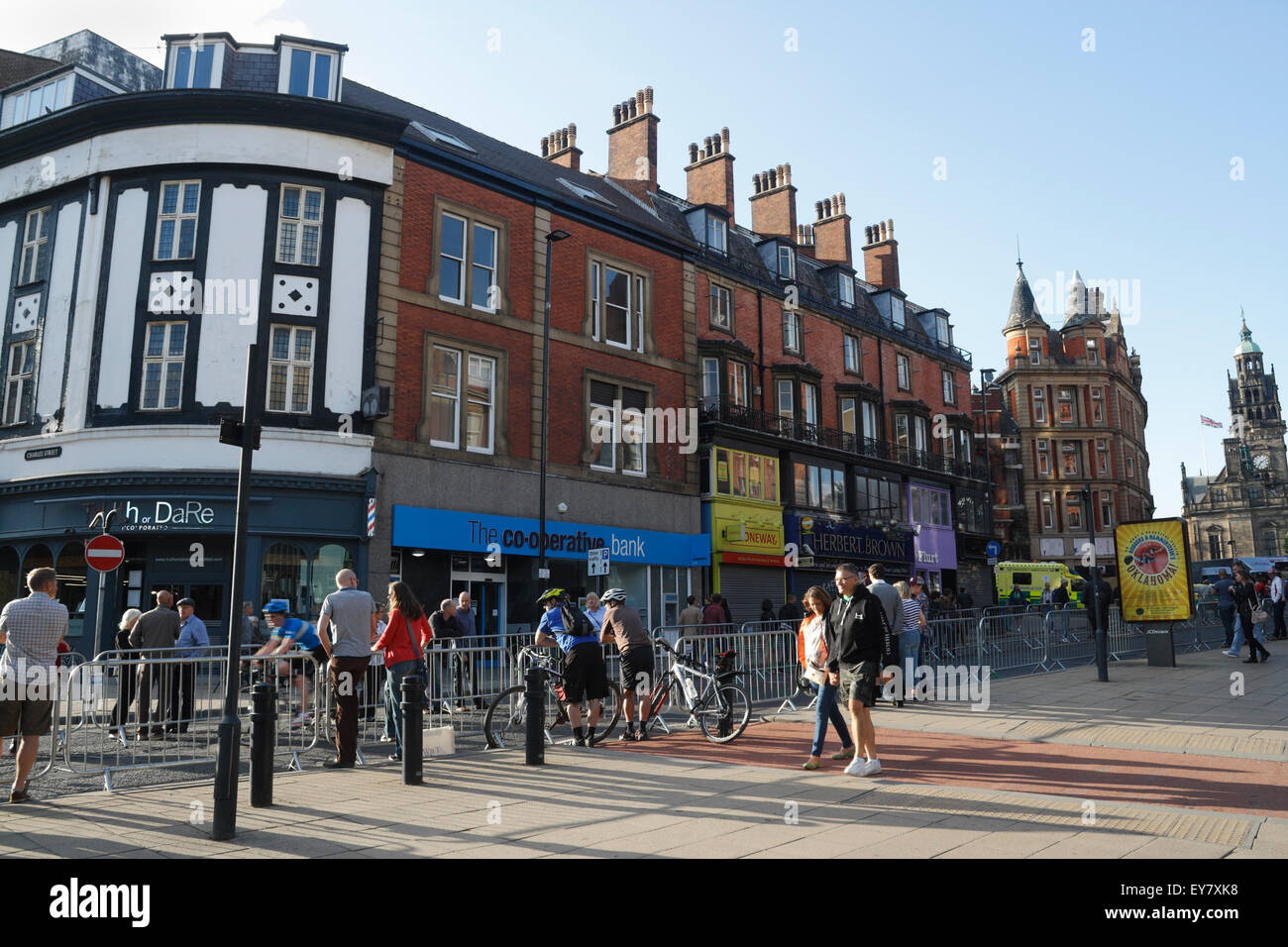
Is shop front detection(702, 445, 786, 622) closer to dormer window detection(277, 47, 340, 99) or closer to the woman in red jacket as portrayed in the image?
dormer window detection(277, 47, 340, 99)

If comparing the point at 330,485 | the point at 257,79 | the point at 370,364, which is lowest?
the point at 330,485

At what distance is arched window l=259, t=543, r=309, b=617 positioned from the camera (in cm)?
1922

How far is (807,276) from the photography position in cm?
3766

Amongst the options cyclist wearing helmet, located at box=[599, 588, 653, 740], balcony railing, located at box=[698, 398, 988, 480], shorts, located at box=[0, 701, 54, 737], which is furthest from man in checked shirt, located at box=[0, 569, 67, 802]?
balcony railing, located at box=[698, 398, 988, 480]

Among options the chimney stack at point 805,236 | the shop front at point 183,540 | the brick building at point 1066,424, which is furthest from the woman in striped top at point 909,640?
the brick building at point 1066,424

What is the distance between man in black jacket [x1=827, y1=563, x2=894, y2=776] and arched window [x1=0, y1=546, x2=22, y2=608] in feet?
62.3

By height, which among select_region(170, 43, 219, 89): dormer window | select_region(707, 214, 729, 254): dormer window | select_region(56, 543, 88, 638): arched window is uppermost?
select_region(707, 214, 729, 254): dormer window

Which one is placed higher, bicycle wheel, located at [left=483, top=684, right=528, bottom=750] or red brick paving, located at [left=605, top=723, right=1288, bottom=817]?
bicycle wheel, located at [left=483, top=684, right=528, bottom=750]

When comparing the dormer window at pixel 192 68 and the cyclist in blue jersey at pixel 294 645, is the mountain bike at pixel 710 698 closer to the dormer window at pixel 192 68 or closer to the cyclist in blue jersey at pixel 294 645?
the cyclist in blue jersey at pixel 294 645

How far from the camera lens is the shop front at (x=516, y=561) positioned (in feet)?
69.7

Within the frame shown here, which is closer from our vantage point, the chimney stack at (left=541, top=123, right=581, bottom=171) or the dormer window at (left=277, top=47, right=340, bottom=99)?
the dormer window at (left=277, top=47, right=340, bottom=99)
